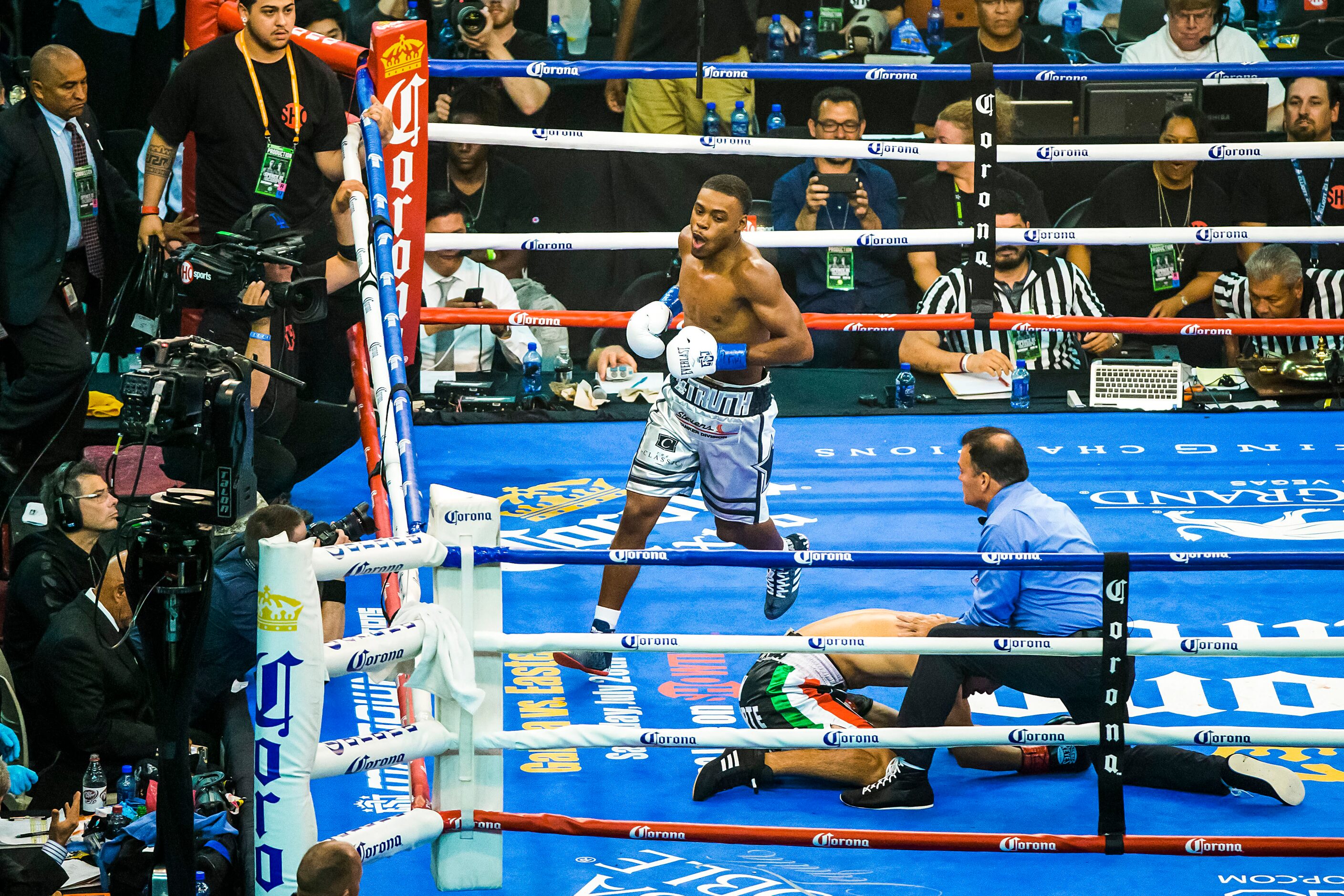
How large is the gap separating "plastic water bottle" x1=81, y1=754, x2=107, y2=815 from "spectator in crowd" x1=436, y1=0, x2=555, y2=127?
4.35m

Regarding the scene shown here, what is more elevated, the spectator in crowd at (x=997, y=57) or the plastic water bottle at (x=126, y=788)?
the spectator in crowd at (x=997, y=57)

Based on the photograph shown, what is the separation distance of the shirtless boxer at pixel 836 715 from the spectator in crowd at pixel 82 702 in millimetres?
1713

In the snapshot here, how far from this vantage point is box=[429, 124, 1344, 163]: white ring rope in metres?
6.95

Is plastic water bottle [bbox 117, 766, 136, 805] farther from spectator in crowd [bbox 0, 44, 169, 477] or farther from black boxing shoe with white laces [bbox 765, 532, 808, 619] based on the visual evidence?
spectator in crowd [bbox 0, 44, 169, 477]

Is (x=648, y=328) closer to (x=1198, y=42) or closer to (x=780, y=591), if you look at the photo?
(x=780, y=591)

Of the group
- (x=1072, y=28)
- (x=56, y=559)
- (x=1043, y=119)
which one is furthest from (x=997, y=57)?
(x=56, y=559)

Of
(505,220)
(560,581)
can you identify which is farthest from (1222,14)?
(560,581)

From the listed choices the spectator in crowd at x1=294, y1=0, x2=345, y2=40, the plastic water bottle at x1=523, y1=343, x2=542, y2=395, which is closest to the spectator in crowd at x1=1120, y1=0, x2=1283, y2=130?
the plastic water bottle at x1=523, y1=343, x2=542, y2=395

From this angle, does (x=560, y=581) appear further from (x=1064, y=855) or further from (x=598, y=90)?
(x=598, y=90)

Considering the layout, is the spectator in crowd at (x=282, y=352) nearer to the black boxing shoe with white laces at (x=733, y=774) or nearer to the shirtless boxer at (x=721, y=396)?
the shirtless boxer at (x=721, y=396)

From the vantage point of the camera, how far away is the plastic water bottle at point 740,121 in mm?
8578

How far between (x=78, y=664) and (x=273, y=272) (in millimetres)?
1573

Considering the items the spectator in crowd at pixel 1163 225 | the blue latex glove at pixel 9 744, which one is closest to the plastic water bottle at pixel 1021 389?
the spectator in crowd at pixel 1163 225

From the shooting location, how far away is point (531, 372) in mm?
7953
